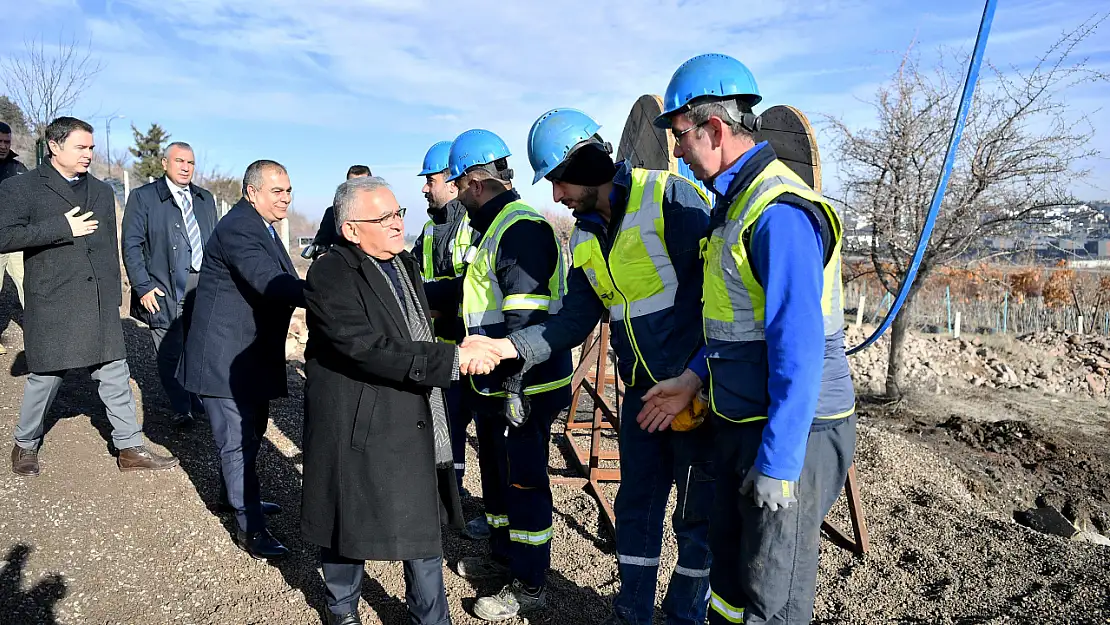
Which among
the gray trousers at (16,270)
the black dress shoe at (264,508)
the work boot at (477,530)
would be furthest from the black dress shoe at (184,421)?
the gray trousers at (16,270)

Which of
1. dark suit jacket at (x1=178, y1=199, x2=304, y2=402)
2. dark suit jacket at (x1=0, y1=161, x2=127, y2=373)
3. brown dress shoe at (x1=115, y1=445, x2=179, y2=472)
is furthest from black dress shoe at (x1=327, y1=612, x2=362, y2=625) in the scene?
dark suit jacket at (x1=0, y1=161, x2=127, y2=373)

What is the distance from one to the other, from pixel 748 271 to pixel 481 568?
246 cm

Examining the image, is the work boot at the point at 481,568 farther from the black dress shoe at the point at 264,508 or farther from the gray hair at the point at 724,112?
the gray hair at the point at 724,112

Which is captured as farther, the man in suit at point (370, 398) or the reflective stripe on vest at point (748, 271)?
the man in suit at point (370, 398)

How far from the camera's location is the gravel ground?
342 centimetres

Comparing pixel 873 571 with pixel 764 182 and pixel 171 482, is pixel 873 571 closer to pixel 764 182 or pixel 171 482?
pixel 764 182

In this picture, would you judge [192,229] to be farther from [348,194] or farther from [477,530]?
[348,194]

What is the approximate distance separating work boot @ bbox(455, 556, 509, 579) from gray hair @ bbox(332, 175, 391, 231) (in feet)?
6.63

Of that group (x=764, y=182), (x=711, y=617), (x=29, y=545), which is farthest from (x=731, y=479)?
(x=29, y=545)

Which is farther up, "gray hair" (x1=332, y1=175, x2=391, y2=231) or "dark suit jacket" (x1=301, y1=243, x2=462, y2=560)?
"gray hair" (x1=332, y1=175, x2=391, y2=231)

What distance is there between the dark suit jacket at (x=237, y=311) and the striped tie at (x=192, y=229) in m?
1.91

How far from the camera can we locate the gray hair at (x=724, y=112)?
7.45 ft

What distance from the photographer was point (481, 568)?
151 inches

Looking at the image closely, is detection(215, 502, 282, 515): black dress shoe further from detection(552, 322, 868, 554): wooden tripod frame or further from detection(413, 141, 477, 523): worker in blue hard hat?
detection(552, 322, 868, 554): wooden tripod frame
